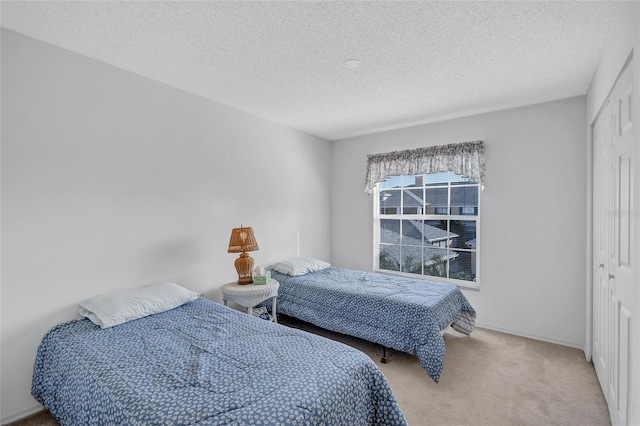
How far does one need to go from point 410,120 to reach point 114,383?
3.65 m

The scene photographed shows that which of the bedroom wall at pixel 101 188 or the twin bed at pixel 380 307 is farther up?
the bedroom wall at pixel 101 188

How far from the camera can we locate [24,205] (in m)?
2.05

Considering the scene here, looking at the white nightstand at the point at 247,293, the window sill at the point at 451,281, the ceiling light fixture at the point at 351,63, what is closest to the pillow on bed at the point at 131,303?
the white nightstand at the point at 247,293

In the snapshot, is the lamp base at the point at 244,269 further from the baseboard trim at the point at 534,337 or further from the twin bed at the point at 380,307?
the baseboard trim at the point at 534,337

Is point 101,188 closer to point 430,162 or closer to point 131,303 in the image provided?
point 131,303

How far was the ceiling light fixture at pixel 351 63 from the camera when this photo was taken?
233 centimetres

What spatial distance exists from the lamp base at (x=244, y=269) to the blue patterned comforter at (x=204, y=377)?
3.17 ft

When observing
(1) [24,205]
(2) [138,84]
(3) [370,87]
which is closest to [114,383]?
(1) [24,205]

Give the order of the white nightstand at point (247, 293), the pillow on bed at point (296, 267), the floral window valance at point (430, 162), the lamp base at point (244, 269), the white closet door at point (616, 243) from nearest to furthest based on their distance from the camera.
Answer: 1. the white closet door at point (616, 243)
2. the white nightstand at point (247, 293)
3. the lamp base at point (244, 269)
4. the floral window valance at point (430, 162)
5. the pillow on bed at point (296, 267)

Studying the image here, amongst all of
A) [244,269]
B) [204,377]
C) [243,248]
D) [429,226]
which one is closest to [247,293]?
[244,269]

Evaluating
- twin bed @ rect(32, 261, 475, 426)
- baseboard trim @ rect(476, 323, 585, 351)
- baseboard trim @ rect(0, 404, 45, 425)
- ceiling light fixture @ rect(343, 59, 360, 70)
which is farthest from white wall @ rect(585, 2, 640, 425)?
baseboard trim @ rect(0, 404, 45, 425)

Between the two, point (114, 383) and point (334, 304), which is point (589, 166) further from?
point (114, 383)

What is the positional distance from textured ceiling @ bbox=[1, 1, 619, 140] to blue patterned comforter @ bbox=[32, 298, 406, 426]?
1908 mm

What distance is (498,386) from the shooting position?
7.90ft
